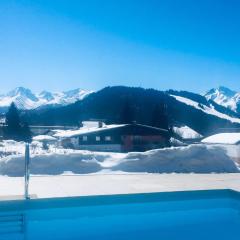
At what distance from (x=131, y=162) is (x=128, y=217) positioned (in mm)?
6206

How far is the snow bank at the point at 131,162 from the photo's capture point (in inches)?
592

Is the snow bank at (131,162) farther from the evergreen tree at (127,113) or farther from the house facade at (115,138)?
the evergreen tree at (127,113)

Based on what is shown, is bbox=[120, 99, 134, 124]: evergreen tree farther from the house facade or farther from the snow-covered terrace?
the snow-covered terrace

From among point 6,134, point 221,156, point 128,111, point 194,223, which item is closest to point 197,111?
point 128,111

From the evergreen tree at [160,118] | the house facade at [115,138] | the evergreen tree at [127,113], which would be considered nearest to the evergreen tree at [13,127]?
the evergreen tree at [127,113]

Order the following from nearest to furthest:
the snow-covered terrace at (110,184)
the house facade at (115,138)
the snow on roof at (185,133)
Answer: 1. the snow-covered terrace at (110,184)
2. the house facade at (115,138)
3. the snow on roof at (185,133)

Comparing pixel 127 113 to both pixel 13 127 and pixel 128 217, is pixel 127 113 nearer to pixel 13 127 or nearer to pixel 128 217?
pixel 13 127

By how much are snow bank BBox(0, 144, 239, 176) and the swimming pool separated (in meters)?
5.16

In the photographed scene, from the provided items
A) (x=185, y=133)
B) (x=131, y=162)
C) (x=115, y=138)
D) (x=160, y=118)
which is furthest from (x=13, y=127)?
(x=131, y=162)

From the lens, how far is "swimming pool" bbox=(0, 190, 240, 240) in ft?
28.7

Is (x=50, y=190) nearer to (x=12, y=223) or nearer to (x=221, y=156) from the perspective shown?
(x=12, y=223)

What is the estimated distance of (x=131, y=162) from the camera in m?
16.2

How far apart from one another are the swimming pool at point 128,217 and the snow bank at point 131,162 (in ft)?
16.9

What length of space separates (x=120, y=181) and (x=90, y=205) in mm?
3248
